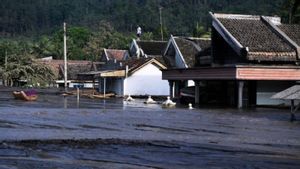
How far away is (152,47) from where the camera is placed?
6806 cm

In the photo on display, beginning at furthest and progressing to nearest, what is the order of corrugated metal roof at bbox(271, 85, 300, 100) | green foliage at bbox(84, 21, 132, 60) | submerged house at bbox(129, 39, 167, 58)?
green foliage at bbox(84, 21, 132, 60) → submerged house at bbox(129, 39, 167, 58) → corrugated metal roof at bbox(271, 85, 300, 100)

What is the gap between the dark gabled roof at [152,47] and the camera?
6688 centimetres

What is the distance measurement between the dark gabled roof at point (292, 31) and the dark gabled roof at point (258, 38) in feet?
3.59

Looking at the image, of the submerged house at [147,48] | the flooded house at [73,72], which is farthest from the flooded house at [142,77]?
the flooded house at [73,72]

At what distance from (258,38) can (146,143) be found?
24.6 meters

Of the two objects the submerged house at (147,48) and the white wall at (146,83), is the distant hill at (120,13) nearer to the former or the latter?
the submerged house at (147,48)

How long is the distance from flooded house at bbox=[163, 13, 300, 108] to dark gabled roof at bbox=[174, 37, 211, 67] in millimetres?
→ 7711

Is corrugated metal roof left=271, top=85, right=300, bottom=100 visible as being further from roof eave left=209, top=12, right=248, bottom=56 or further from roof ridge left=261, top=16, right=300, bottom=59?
roof ridge left=261, top=16, right=300, bottom=59

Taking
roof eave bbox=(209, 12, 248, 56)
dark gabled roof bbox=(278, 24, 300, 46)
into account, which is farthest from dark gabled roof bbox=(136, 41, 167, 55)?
dark gabled roof bbox=(278, 24, 300, 46)

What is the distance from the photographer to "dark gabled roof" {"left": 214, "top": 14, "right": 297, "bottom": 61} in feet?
123

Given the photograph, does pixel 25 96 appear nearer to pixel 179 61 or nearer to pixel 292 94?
pixel 179 61

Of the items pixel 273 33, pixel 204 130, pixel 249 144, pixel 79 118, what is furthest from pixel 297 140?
A: pixel 273 33

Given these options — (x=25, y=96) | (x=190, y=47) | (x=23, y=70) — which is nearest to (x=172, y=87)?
(x=190, y=47)

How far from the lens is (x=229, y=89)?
42562 millimetres
